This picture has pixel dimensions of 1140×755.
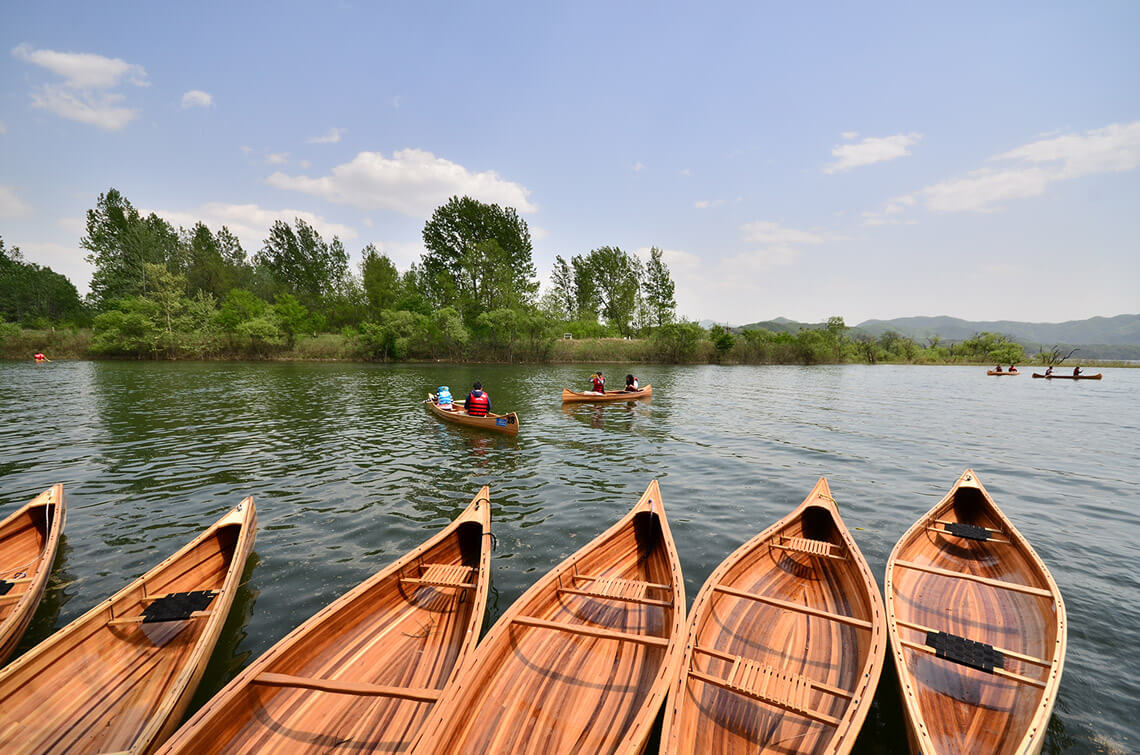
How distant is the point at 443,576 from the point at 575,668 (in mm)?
2334

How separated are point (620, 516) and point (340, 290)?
283 ft

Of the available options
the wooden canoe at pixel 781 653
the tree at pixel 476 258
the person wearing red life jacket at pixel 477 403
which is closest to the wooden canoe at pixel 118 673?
the wooden canoe at pixel 781 653

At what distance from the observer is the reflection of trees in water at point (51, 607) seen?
574 cm

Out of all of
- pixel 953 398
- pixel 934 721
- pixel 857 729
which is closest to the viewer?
pixel 857 729

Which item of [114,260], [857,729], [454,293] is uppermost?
[114,260]

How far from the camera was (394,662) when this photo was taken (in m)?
5.05

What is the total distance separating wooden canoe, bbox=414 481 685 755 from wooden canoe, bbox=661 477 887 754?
1.42 feet

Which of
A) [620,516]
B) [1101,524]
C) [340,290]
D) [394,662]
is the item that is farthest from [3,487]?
[340,290]

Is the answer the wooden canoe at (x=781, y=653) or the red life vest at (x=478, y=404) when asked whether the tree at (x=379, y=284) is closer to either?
the red life vest at (x=478, y=404)

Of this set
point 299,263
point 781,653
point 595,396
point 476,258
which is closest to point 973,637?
point 781,653

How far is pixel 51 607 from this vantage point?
6387 mm

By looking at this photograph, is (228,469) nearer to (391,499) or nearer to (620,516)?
(391,499)

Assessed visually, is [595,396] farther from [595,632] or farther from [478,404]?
[595,632]

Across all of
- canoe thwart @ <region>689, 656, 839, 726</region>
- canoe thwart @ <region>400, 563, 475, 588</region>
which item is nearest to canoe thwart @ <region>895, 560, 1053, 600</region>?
canoe thwart @ <region>689, 656, 839, 726</region>
